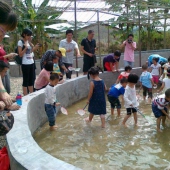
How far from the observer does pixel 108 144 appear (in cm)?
500

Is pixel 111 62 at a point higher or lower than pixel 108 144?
higher

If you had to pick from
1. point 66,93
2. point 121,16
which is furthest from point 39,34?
point 66,93

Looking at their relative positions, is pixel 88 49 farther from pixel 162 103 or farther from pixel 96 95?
pixel 162 103

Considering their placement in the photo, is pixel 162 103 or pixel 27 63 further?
Answer: pixel 27 63

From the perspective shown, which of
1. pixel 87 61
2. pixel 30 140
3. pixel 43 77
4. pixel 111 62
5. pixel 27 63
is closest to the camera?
pixel 30 140

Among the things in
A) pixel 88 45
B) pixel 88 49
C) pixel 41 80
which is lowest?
pixel 41 80

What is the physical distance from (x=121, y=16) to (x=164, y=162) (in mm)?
10655

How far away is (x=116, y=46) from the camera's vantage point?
59.1 feet

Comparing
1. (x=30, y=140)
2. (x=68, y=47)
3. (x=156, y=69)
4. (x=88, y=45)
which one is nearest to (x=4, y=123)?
(x=30, y=140)

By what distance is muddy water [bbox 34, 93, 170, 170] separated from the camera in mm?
4242

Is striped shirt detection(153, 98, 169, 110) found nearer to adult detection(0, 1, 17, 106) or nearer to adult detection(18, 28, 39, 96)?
adult detection(18, 28, 39, 96)

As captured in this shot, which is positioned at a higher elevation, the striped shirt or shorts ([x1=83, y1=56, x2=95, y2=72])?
shorts ([x1=83, y1=56, x2=95, y2=72])

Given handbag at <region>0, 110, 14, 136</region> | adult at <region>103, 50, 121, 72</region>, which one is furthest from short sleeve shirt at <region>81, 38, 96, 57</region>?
handbag at <region>0, 110, 14, 136</region>

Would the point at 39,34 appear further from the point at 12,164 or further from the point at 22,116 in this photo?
the point at 12,164
